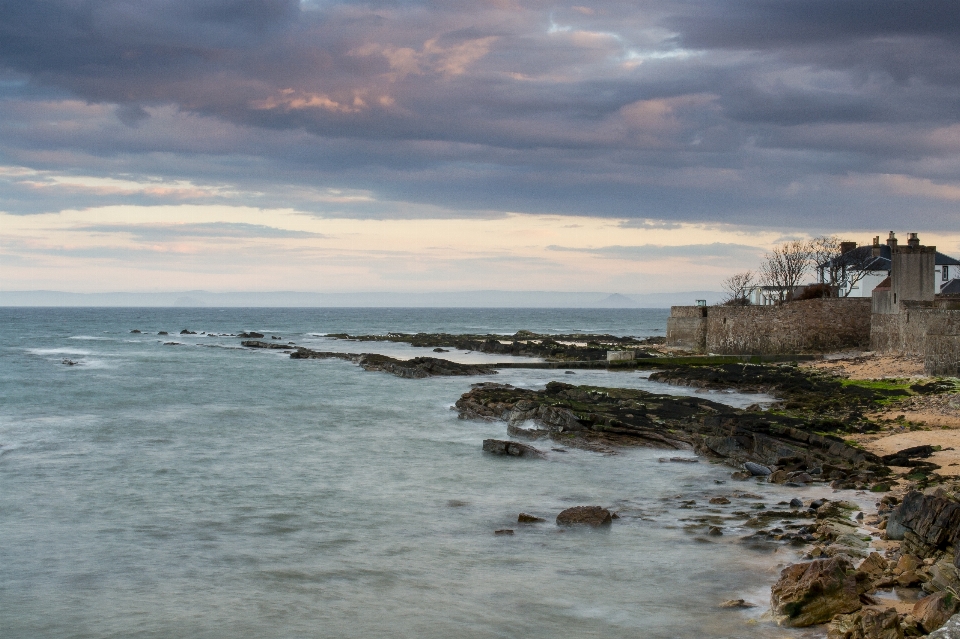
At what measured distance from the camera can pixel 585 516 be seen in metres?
14.7

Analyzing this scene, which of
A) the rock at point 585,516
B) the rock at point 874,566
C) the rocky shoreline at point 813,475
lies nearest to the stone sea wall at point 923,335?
the rocky shoreline at point 813,475

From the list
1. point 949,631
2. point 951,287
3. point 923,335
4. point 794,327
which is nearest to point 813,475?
point 949,631

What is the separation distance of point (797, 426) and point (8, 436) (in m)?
23.2

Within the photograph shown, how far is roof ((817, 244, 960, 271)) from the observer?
58.8m

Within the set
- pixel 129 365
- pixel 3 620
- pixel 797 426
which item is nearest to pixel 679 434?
pixel 797 426

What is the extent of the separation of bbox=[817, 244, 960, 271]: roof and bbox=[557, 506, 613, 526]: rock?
51282 millimetres

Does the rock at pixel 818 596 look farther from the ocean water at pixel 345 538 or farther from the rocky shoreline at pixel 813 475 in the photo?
the ocean water at pixel 345 538

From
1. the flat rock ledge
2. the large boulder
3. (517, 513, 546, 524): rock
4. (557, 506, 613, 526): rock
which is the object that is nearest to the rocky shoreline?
the large boulder

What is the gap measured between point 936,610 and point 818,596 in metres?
1.31

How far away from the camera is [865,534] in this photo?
12664mm

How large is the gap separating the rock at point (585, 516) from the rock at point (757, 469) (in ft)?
16.4

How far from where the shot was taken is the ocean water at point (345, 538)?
10.8 meters

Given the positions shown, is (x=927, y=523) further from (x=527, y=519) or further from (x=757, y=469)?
(x=757, y=469)

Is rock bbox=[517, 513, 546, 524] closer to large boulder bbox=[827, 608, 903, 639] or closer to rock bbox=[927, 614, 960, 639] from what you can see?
large boulder bbox=[827, 608, 903, 639]
